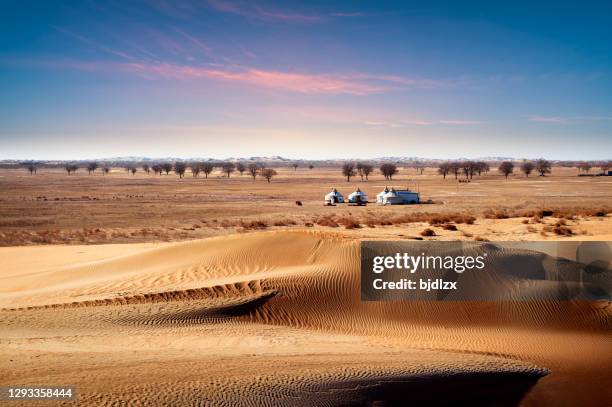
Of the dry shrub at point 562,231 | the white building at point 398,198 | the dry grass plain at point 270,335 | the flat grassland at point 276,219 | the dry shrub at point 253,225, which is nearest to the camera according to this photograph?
the dry grass plain at point 270,335

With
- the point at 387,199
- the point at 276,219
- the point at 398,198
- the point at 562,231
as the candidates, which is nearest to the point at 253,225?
the point at 276,219

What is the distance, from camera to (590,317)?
1427cm

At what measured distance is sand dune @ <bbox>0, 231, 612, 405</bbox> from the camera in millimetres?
8016

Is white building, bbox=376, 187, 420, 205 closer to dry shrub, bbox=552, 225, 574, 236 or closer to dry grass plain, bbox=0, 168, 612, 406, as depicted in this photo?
dry shrub, bbox=552, 225, 574, 236

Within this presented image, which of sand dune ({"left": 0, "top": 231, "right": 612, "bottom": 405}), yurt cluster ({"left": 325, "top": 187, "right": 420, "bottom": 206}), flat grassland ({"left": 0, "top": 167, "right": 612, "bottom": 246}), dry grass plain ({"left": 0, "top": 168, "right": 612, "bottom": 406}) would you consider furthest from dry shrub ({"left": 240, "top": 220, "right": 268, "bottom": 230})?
yurt cluster ({"left": 325, "top": 187, "right": 420, "bottom": 206})

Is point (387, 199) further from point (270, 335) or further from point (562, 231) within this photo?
point (270, 335)

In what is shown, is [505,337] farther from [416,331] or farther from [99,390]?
[99,390]

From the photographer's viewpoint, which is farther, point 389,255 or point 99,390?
point 389,255

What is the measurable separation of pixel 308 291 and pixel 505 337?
5083 millimetres

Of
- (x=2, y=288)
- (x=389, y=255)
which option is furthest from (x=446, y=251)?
(x=2, y=288)

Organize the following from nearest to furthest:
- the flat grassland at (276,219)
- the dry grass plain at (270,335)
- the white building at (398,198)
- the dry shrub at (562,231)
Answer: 1. the dry grass plain at (270,335)
2. the dry shrub at (562,231)
3. the flat grassland at (276,219)
4. the white building at (398,198)

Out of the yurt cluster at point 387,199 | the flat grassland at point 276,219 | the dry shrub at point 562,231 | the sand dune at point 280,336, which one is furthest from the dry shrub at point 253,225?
the yurt cluster at point 387,199

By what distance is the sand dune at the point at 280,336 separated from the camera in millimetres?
8016

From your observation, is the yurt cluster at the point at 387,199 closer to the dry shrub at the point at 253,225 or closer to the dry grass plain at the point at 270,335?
the dry shrub at the point at 253,225
